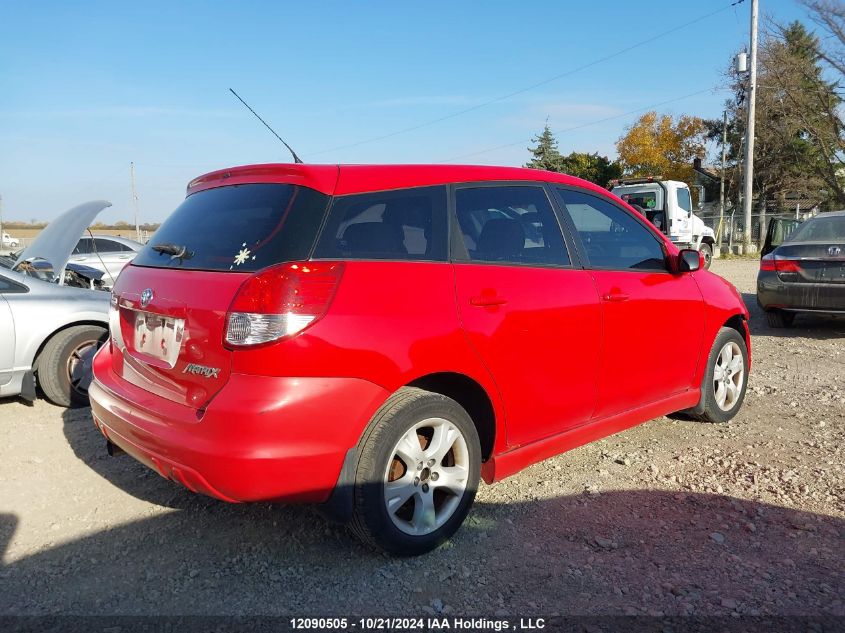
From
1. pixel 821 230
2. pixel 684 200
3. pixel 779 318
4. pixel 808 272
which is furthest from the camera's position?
pixel 684 200

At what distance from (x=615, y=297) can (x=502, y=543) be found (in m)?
1.44

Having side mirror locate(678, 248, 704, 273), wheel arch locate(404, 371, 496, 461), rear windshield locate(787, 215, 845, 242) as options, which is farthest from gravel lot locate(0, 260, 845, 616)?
rear windshield locate(787, 215, 845, 242)

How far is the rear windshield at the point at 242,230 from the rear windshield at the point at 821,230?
738 centimetres

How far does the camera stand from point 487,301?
9.84 feet

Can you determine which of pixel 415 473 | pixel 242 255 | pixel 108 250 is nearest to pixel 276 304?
pixel 242 255

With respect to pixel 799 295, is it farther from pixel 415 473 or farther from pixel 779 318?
pixel 415 473

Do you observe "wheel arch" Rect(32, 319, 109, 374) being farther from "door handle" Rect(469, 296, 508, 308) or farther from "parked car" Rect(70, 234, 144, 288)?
"parked car" Rect(70, 234, 144, 288)

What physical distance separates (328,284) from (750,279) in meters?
14.8

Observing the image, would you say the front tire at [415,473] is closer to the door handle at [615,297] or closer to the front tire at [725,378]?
Answer: the door handle at [615,297]

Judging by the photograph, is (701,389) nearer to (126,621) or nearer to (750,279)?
(126,621)

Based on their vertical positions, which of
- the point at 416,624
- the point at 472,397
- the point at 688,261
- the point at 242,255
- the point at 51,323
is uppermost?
the point at 242,255

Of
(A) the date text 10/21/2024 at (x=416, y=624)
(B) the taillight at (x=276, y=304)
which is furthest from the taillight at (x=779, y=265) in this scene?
(B) the taillight at (x=276, y=304)

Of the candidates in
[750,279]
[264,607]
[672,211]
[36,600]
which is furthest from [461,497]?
[672,211]

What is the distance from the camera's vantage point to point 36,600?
2611mm
